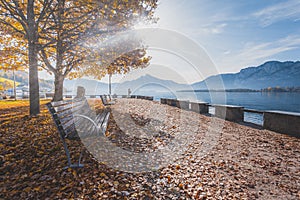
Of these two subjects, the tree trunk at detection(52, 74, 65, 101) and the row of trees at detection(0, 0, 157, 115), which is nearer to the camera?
the row of trees at detection(0, 0, 157, 115)

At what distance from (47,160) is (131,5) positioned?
6325mm

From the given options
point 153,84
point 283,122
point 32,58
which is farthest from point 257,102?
point 32,58

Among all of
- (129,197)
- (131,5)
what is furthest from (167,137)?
(131,5)

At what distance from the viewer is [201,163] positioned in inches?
122

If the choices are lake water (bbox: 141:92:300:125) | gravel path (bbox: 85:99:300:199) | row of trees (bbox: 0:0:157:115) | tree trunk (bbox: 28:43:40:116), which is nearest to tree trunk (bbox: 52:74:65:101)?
row of trees (bbox: 0:0:157:115)

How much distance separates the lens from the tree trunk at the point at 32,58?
6.20m

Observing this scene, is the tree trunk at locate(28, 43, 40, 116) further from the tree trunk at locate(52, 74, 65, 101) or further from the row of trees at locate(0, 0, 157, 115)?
the tree trunk at locate(52, 74, 65, 101)

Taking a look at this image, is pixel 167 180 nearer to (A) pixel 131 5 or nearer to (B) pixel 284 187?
(B) pixel 284 187

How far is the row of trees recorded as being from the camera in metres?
6.18

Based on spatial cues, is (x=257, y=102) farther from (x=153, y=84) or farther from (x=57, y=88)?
(x=57, y=88)

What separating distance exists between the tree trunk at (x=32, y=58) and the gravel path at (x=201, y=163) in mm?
4161

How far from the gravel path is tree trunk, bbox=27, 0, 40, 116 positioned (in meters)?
4.16

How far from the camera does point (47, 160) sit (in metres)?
2.96

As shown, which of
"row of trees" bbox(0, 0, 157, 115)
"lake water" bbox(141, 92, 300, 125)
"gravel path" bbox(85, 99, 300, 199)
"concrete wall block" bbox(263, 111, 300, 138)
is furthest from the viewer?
"lake water" bbox(141, 92, 300, 125)
